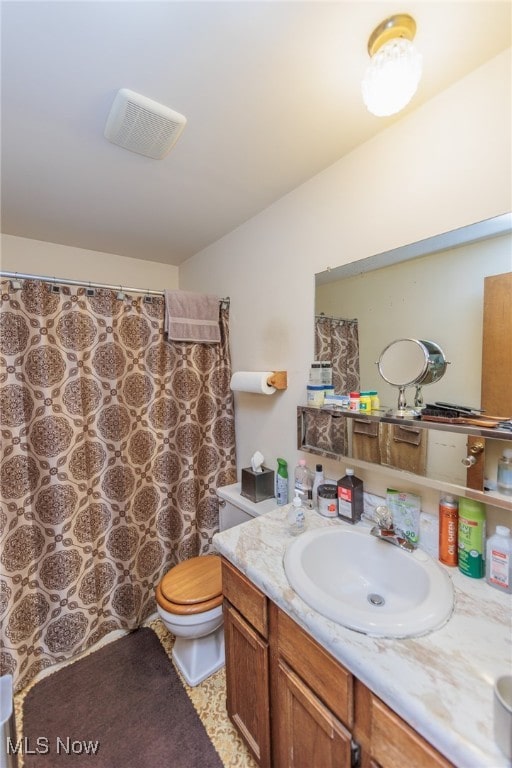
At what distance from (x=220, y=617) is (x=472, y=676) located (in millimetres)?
1061

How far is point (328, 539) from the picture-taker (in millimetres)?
1076

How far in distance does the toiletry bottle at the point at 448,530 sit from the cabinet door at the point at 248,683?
1.99 ft

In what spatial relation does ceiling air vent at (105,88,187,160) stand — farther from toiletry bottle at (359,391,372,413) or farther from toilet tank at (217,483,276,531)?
toilet tank at (217,483,276,531)

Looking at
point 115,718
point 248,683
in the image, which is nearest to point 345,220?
point 248,683

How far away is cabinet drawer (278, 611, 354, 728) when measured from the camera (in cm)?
69

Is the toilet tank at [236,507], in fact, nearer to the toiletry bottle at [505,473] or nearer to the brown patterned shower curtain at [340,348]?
the brown patterned shower curtain at [340,348]

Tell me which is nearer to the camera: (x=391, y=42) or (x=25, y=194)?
(x=391, y=42)

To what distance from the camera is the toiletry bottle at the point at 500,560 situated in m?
0.81

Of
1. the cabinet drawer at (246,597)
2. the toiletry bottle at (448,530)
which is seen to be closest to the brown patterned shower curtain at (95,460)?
the cabinet drawer at (246,597)

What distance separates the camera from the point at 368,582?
1013 millimetres

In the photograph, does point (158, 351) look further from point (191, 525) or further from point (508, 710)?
point (508, 710)

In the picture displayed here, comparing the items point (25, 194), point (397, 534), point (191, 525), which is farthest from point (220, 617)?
point (25, 194)

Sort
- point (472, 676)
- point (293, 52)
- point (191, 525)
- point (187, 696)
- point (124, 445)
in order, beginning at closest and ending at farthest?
point (472, 676) < point (293, 52) < point (187, 696) < point (124, 445) < point (191, 525)

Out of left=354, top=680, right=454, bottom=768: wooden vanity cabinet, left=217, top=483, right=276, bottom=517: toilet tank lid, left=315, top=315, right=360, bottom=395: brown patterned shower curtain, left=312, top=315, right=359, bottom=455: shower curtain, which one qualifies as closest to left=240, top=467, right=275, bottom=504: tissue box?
left=217, top=483, right=276, bottom=517: toilet tank lid
